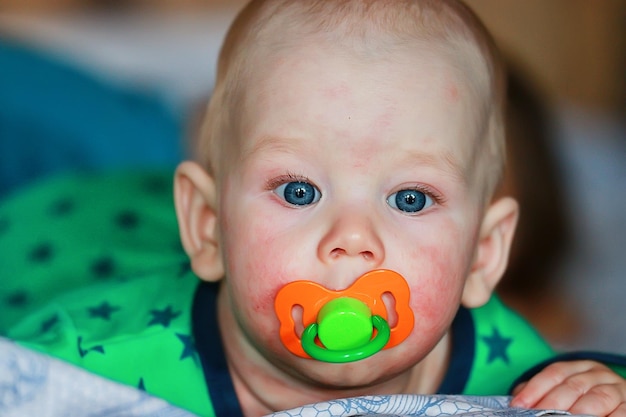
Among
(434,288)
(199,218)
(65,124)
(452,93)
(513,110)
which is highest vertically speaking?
(452,93)

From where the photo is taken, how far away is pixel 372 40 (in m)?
0.94

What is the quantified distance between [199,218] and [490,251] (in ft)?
1.06

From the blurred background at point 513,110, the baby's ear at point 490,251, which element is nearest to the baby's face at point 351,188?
the baby's ear at point 490,251

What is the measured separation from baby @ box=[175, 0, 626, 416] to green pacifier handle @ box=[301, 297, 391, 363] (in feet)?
0.05

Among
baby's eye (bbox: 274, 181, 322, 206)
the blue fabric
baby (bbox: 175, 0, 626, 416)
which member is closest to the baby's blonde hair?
baby (bbox: 175, 0, 626, 416)

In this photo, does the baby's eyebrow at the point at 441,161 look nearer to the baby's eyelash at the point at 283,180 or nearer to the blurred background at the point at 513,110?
the baby's eyelash at the point at 283,180

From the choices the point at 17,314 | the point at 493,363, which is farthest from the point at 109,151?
the point at 493,363

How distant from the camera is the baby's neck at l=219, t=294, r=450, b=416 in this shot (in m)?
1.05

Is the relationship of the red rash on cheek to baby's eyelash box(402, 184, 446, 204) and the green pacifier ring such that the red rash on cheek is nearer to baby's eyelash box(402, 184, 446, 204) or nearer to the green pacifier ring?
baby's eyelash box(402, 184, 446, 204)

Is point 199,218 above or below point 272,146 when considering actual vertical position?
below

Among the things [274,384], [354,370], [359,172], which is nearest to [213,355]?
[274,384]

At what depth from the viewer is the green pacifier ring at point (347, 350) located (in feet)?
2.84

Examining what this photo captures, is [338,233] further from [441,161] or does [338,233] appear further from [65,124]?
[65,124]

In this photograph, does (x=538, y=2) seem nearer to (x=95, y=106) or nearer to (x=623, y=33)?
(x=623, y=33)
